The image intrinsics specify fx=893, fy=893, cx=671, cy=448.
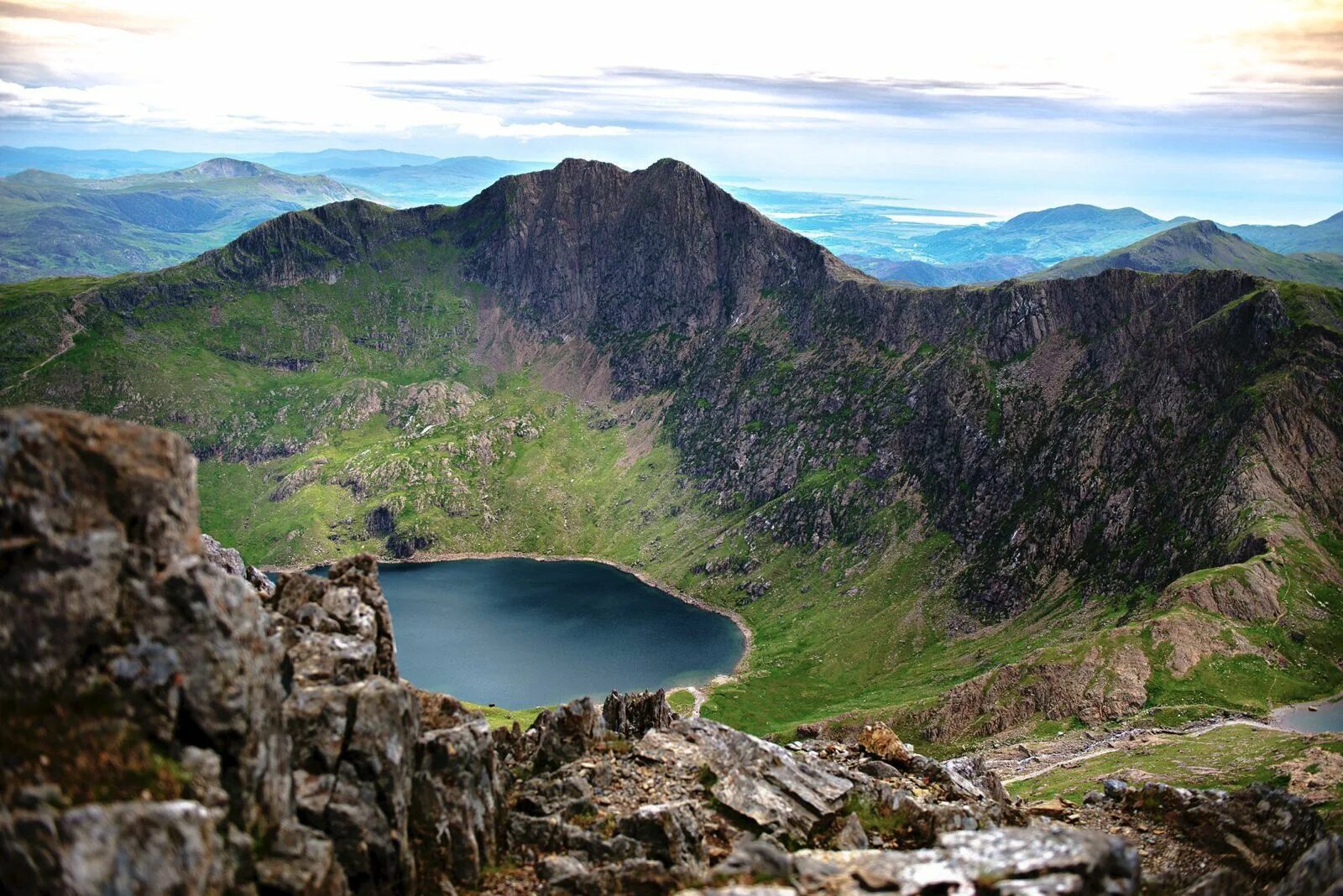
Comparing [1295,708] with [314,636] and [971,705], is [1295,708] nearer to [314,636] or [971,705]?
[971,705]

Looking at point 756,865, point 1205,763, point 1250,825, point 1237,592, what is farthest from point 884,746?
point 1237,592

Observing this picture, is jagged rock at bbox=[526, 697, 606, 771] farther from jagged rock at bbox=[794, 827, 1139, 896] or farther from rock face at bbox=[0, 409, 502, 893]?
jagged rock at bbox=[794, 827, 1139, 896]

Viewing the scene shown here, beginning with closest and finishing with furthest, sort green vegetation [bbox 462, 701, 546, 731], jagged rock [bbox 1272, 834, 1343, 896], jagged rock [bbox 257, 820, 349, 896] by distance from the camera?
jagged rock [bbox 257, 820, 349, 896], jagged rock [bbox 1272, 834, 1343, 896], green vegetation [bbox 462, 701, 546, 731]

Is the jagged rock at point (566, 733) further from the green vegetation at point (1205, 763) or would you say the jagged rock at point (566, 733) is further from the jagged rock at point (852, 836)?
the green vegetation at point (1205, 763)

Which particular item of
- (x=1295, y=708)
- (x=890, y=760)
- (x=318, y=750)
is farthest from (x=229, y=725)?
(x=1295, y=708)

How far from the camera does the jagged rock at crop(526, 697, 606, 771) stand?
51219 mm

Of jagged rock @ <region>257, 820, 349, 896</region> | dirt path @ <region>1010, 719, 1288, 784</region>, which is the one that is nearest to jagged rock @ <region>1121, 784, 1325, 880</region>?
jagged rock @ <region>257, 820, 349, 896</region>

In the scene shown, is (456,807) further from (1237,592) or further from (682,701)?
(1237,592)

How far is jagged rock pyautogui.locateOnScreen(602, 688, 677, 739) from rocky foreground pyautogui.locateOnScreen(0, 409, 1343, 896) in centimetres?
1499

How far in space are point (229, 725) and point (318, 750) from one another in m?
6.40

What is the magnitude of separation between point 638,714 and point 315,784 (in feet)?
113

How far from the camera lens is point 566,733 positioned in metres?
52.5

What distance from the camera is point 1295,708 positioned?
136 m

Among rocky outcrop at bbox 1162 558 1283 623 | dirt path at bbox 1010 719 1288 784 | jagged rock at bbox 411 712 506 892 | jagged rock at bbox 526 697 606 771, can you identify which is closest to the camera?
jagged rock at bbox 411 712 506 892
